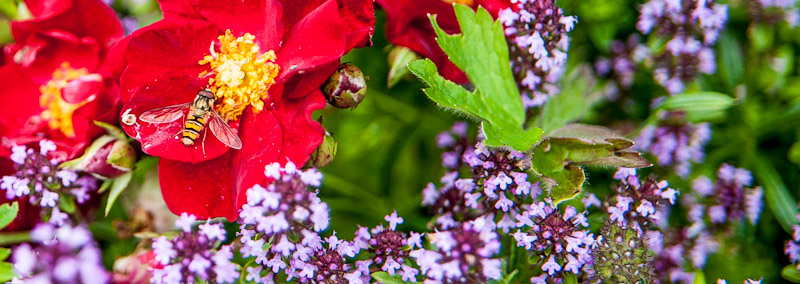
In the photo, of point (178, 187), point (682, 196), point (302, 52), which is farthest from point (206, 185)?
point (682, 196)

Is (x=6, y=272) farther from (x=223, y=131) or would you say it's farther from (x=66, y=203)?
(x=223, y=131)

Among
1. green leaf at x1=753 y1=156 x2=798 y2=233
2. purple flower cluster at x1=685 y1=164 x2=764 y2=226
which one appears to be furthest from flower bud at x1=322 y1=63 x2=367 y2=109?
green leaf at x1=753 y1=156 x2=798 y2=233

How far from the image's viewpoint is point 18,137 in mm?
1416

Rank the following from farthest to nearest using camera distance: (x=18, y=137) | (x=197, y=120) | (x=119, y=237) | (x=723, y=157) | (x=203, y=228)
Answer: (x=723, y=157) < (x=119, y=237) < (x=18, y=137) < (x=197, y=120) < (x=203, y=228)

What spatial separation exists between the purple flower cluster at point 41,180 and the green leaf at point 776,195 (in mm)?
1507

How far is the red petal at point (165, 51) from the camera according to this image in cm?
125

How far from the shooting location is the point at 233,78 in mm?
1313

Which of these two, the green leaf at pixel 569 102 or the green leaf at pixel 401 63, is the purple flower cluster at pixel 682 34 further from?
the green leaf at pixel 401 63

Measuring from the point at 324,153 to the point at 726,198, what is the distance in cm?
94

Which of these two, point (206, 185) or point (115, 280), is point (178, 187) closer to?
point (206, 185)

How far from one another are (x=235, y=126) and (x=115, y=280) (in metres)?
0.39

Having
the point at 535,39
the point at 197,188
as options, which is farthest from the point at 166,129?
the point at 535,39

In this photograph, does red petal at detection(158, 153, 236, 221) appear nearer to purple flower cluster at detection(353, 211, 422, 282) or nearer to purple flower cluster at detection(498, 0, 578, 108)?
purple flower cluster at detection(353, 211, 422, 282)

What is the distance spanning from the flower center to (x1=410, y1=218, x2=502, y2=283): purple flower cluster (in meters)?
0.48
